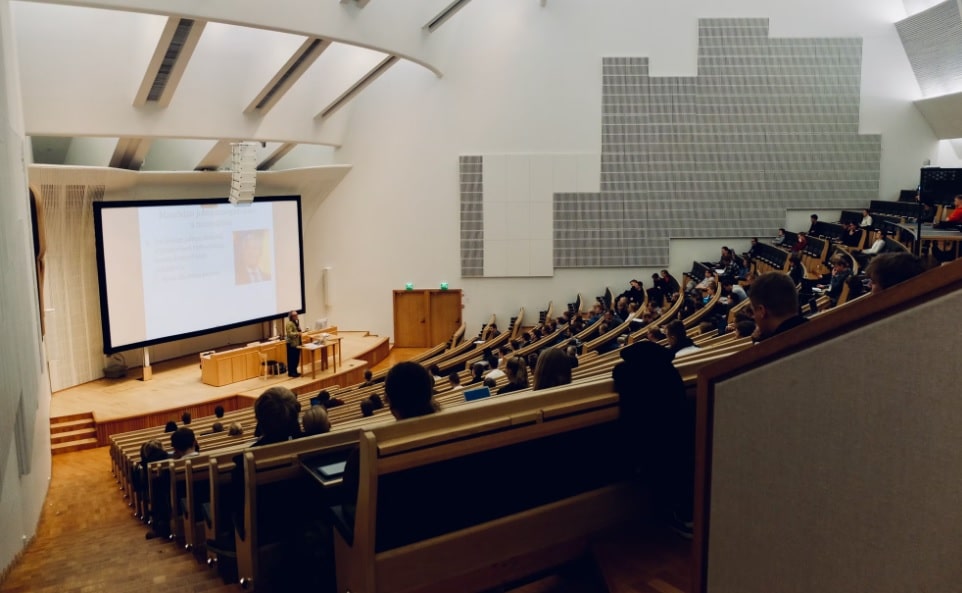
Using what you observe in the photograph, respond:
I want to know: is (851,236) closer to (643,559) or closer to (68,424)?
(643,559)

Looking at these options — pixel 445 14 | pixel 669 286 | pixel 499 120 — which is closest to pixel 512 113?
pixel 499 120

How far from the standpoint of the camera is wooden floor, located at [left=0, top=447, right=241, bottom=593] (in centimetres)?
352

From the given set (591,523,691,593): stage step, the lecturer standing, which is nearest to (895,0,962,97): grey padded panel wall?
the lecturer standing

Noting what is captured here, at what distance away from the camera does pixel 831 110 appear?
1266 cm

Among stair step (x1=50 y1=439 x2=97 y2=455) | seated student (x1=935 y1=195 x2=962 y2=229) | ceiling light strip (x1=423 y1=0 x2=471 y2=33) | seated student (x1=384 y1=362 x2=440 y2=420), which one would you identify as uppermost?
ceiling light strip (x1=423 y1=0 x2=471 y2=33)

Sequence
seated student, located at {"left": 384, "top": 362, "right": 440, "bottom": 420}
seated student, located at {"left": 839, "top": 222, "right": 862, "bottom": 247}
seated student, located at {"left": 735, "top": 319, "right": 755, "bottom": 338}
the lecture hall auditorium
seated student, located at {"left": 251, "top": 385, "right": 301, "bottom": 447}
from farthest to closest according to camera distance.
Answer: seated student, located at {"left": 839, "top": 222, "right": 862, "bottom": 247} → seated student, located at {"left": 735, "top": 319, "right": 755, "bottom": 338} → seated student, located at {"left": 251, "top": 385, "right": 301, "bottom": 447} → seated student, located at {"left": 384, "top": 362, "right": 440, "bottom": 420} → the lecture hall auditorium

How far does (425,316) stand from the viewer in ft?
43.0

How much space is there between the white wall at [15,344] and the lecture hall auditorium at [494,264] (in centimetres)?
6

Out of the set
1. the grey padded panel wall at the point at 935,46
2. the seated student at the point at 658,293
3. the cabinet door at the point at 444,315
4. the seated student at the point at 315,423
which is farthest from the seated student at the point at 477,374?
the grey padded panel wall at the point at 935,46

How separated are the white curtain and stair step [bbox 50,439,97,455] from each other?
5.44ft

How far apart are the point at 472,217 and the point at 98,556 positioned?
9337 millimetres

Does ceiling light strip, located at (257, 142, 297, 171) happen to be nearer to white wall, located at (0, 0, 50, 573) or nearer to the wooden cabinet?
the wooden cabinet

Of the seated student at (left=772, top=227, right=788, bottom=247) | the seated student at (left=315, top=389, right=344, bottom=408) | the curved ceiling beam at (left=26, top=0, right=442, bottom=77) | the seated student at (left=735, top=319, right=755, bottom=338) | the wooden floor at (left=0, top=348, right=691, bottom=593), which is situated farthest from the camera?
the seated student at (left=772, top=227, right=788, bottom=247)

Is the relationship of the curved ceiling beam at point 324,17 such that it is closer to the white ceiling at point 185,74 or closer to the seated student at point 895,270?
the white ceiling at point 185,74
